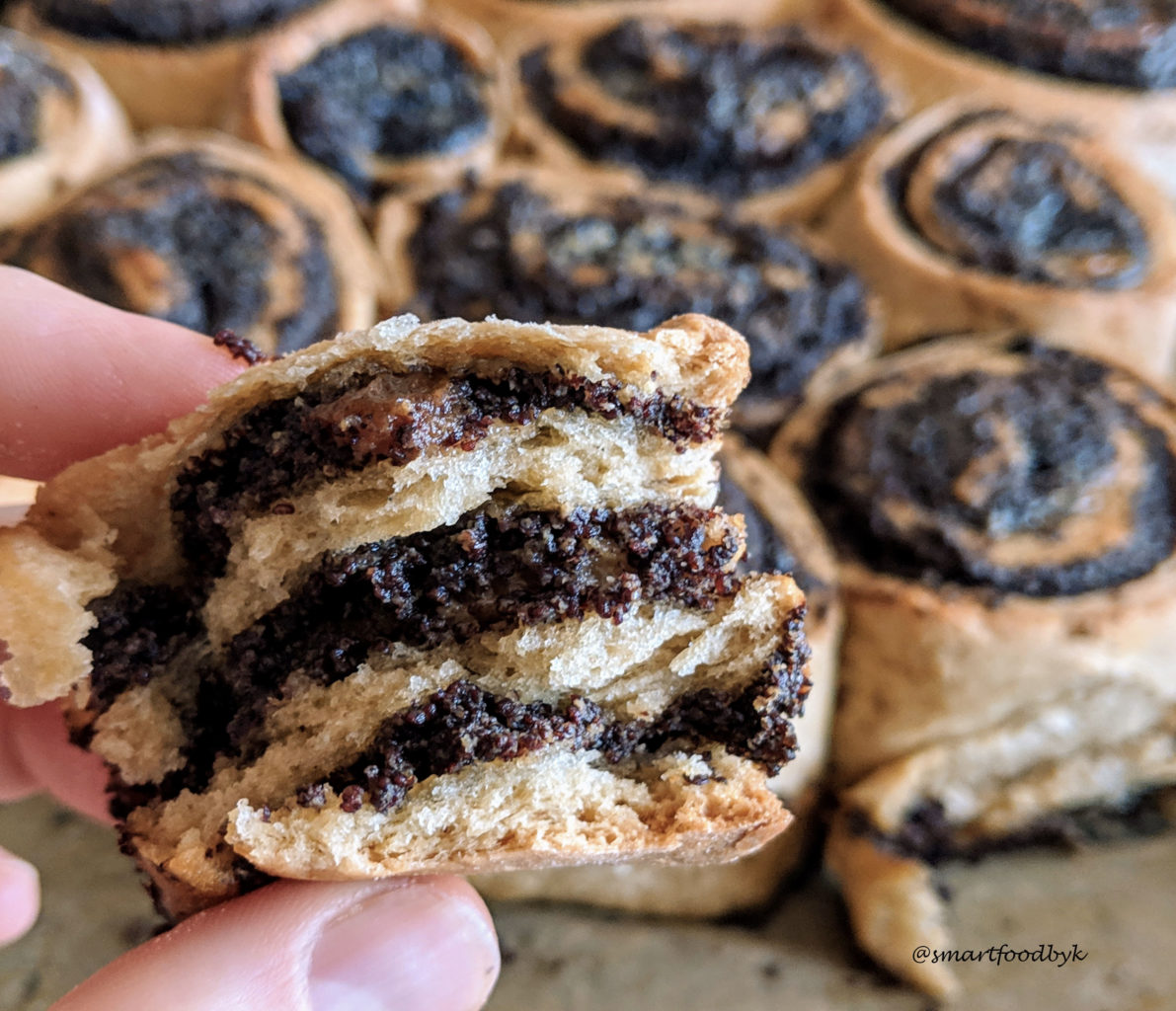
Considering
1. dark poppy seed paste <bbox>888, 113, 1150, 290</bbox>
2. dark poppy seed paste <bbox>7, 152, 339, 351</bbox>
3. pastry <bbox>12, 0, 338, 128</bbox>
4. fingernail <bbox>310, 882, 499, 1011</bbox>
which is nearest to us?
fingernail <bbox>310, 882, 499, 1011</bbox>

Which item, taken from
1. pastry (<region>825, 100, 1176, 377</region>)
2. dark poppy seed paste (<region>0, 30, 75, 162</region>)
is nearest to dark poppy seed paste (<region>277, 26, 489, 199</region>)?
dark poppy seed paste (<region>0, 30, 75, 162</region>)

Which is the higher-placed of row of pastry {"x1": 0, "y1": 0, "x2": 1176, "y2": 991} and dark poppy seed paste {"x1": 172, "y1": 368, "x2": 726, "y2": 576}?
dark poppy seed paste {"x1": 172, "y1": 368, "x2": 726, "y2": 576}

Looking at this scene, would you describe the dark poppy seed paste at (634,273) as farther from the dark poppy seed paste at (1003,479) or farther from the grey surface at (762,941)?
the grey surface at (762,941)

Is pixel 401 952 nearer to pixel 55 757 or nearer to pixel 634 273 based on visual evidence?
pixel 55 757

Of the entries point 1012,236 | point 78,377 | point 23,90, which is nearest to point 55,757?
point 78,377

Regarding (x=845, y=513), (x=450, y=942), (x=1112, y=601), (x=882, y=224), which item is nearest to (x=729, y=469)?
→ (x=845, y=513)

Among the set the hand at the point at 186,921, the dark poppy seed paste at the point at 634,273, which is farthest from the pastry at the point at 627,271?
the hand at the point at 186,921

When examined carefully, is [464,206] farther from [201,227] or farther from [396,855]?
[396,855]

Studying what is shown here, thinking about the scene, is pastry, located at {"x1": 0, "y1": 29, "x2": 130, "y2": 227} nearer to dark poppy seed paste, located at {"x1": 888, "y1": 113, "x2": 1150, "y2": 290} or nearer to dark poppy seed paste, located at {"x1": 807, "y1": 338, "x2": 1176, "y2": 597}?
dark poppy seed paste, located at {"x1": 807, "y1": 338, "x2": 1176, "y2": 597}
